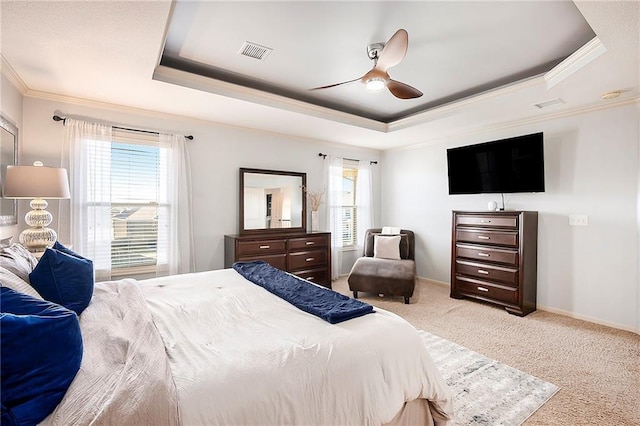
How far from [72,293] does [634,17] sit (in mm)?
3618

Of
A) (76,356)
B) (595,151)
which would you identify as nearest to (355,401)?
(76,356)

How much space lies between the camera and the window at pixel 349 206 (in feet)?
18.5

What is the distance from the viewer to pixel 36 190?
2.44m

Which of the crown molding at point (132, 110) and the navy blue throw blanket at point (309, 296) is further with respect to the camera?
the crown molding at point (132, 110)

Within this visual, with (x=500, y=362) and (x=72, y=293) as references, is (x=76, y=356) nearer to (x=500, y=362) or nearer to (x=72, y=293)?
(x=72, y=293)

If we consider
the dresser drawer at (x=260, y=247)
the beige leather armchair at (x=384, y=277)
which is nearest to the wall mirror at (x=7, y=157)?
the dresser drawer at (x=260, y=247)

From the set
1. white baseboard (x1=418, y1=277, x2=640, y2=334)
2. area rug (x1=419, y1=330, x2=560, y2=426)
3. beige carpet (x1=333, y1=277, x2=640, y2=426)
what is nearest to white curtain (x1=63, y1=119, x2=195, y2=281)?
beige carpet (x1=333, y1=277, x2=640, y2=426)

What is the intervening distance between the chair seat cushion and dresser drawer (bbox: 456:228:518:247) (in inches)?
33.2

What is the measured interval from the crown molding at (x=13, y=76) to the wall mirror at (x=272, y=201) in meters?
2.34

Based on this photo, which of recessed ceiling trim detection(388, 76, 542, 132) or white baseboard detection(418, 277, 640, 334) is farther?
white baseboard detection(418, 277, 640, 334)

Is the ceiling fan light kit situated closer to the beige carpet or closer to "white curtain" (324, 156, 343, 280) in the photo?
the beige carpet

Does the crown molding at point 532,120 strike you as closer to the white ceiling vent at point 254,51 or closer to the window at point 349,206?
the window at point 349,206

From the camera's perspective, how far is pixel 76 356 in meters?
1.05

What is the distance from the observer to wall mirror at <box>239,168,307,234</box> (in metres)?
4.44
